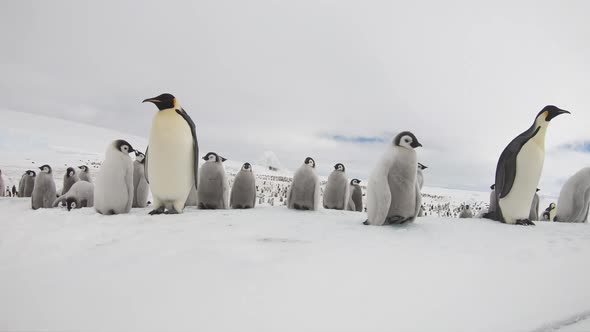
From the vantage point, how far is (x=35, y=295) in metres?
1.70

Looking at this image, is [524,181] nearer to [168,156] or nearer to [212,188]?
[212,188]

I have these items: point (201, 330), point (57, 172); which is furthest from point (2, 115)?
point (201, 330)

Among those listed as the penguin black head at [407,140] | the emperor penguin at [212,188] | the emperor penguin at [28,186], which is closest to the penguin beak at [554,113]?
the penguin black head at [407,140]

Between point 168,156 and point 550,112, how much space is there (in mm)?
5103

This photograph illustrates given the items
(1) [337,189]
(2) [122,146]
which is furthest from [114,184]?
(1) [337,189]

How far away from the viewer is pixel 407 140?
11.6 feet

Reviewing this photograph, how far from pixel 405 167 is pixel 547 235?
161 centimetres

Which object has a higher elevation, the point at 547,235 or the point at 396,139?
the point at 396,139

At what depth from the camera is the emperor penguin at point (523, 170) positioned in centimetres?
421

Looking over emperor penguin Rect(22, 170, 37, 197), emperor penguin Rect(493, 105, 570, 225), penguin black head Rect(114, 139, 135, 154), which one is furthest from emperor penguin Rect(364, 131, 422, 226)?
emperor penguin Rect(22, 170, 37, 197)

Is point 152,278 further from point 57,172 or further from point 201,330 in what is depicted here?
point 57,172

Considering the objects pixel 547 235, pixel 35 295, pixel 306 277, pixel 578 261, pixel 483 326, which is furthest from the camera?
pixel 547 235

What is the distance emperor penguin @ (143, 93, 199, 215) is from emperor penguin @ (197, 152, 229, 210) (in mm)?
937

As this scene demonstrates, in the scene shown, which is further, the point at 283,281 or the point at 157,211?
the point at 157,211
